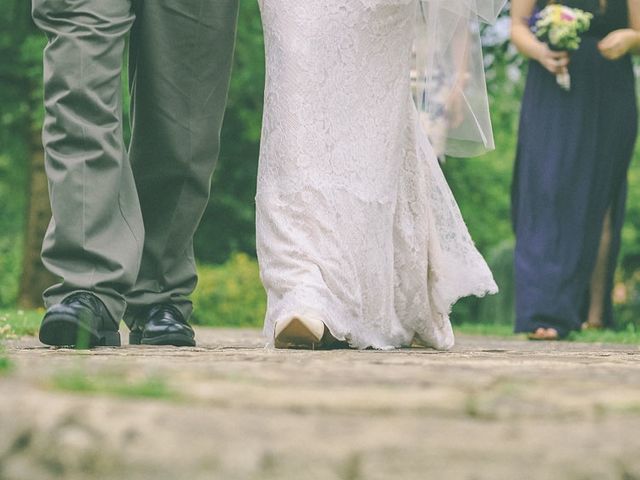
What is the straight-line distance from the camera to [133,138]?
167 inches

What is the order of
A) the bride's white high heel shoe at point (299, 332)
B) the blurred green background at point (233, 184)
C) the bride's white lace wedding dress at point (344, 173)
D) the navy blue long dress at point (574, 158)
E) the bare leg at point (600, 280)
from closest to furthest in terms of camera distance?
1. the bride's white high heel shoe at point (299, 332)
2. the bride's white lace wedding dress at point (344, 173)
3. the navy blue long dress at point (574, 158)
4. the bare leg at point (600, 280)
5. the blurred green background at point (233, 184)

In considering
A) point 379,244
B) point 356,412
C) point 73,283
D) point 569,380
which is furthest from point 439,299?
point 356,412

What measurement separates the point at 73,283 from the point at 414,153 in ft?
4.54

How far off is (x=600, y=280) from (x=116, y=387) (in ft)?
19.4

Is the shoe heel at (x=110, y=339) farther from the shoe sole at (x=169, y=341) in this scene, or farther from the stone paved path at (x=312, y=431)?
the stone paved path at (x=312, y=431)

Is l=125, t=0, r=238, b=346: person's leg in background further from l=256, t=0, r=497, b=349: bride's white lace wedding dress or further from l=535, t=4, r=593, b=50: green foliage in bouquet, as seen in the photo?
l=535, t=4, r=593, b=50: green foliage in bouquet

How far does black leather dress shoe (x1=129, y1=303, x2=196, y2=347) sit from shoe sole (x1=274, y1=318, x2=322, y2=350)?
1.79 feet

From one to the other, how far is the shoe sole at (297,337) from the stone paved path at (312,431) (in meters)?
1.59

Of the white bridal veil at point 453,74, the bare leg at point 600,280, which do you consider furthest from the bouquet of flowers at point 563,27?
the white bridal veil at point 453,74

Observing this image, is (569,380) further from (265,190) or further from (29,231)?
(29,231)

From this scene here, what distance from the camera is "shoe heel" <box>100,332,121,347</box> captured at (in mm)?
3496

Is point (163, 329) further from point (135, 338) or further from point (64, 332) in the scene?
point (64, 332)

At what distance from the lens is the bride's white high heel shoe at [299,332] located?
136 inches

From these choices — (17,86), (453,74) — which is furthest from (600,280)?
(17,86)
